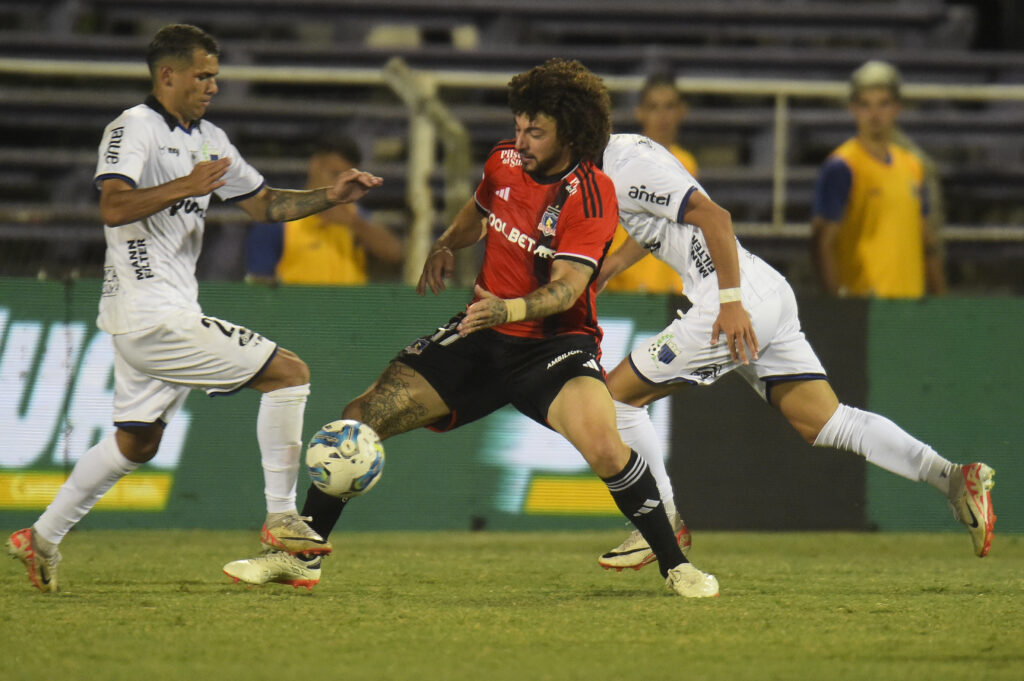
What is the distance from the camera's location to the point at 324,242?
873 cm

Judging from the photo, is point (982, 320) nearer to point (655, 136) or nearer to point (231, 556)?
point (655, 136)

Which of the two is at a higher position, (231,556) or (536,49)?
(536,49)

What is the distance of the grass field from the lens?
4215 millimetres

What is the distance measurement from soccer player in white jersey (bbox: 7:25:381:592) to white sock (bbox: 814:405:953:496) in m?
2.19

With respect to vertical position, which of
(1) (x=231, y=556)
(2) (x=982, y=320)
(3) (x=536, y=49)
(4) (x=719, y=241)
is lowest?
(1) (x=231, y=556)

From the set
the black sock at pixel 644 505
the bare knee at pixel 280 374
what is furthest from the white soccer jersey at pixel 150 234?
the black sock at pixel 644 505

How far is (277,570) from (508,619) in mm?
1073

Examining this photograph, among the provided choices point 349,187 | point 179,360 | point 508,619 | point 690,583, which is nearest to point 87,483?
point 179,360

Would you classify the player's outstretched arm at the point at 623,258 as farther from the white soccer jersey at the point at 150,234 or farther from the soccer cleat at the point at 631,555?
the white soccer jersey at the point at 150,234

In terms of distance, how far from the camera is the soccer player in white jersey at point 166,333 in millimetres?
5781

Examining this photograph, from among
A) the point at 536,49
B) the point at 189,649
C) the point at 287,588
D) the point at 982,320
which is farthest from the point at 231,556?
the point at 536,49

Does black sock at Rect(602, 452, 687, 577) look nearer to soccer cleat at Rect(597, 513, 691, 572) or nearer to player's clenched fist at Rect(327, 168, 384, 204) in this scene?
soccer cleat at Rect(597, 513, 691, 572)

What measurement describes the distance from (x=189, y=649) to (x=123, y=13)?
8.97 m

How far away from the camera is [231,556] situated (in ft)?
23.5
